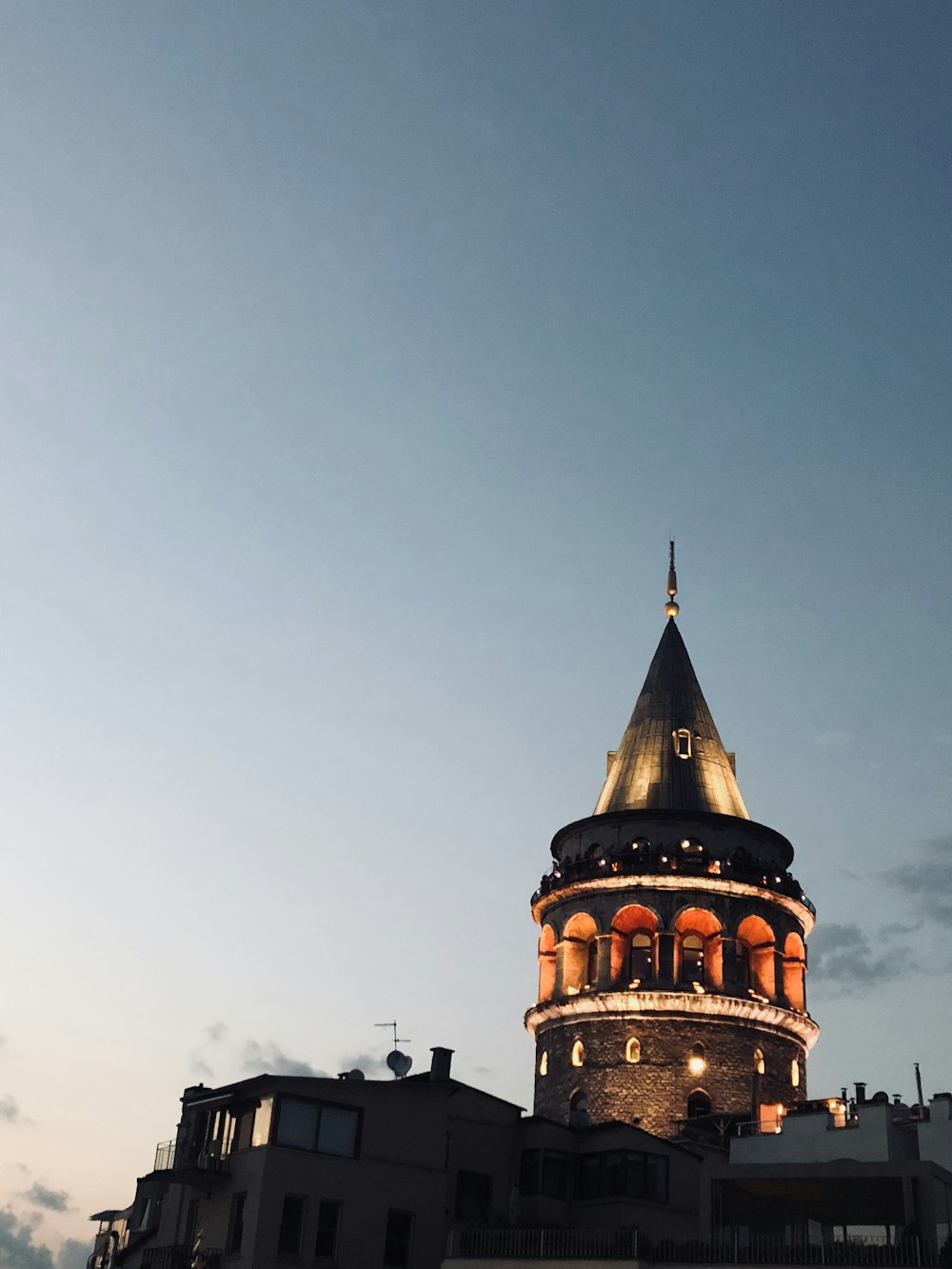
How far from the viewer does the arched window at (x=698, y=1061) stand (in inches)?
2702

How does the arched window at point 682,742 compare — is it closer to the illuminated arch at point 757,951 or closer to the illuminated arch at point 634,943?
the illuminated arch at point 634,943

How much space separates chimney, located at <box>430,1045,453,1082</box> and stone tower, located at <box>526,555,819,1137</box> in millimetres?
12218

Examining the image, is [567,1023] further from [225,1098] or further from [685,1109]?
[225,1098]

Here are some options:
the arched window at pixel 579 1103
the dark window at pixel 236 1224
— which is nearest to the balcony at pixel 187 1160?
the dark window at pixel 236 1224

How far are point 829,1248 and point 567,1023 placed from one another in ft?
107

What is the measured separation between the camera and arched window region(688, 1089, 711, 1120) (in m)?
67.9

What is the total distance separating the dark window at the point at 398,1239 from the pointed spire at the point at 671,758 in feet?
97.5

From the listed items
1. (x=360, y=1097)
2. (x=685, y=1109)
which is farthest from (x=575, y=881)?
(x=360, y=1097)

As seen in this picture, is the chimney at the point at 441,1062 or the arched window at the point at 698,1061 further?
the arched window at the point at 698,1061

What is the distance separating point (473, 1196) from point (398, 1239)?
4169 mm

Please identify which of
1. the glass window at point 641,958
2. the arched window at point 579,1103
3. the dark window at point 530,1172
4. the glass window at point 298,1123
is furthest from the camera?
the glass window at point 641,958

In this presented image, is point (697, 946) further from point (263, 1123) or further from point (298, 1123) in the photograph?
point (263, 1123)

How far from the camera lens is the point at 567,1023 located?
7175 cm

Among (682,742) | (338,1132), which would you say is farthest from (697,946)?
(338,1132)
